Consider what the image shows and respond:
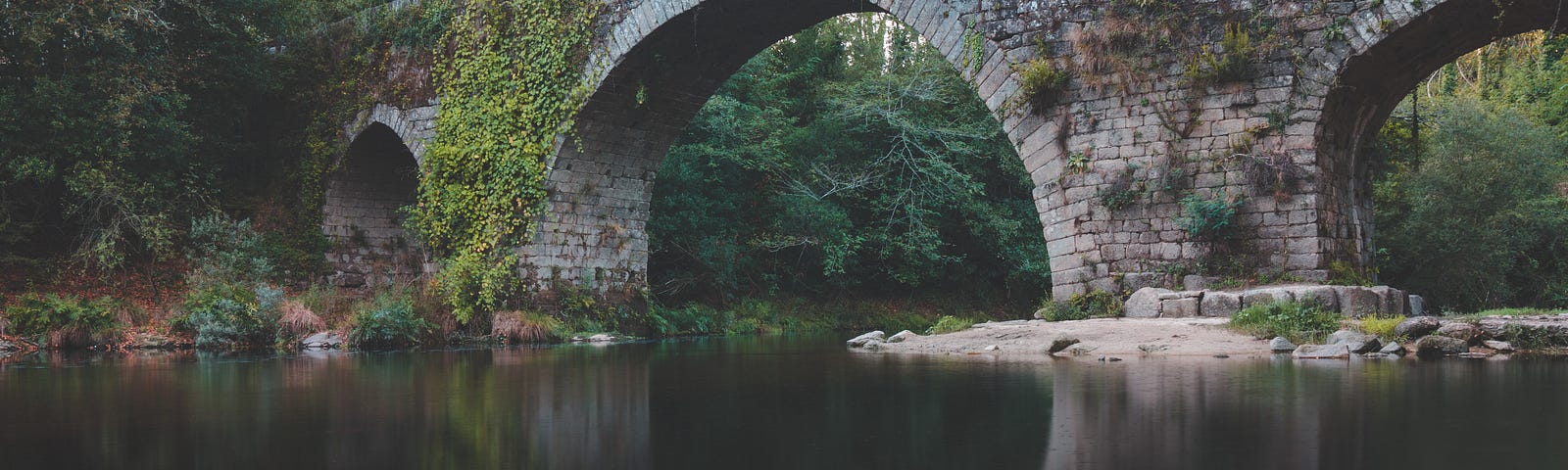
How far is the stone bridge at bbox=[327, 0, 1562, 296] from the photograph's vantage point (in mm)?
9250

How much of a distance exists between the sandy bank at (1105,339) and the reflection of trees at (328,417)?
2.59 metres

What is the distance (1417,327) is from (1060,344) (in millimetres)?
2239

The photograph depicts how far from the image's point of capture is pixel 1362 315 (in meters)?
8.53

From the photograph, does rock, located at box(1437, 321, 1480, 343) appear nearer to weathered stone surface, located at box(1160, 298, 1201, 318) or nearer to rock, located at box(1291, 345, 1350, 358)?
rock, located at box(1291, 345, 1350, 358)

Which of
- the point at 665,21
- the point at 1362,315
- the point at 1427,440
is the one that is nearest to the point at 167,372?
the point at 665,21

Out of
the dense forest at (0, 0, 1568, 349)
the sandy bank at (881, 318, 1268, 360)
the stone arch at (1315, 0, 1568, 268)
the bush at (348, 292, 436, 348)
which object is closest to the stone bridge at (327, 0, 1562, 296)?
the stone arch at (1315, 0, 1568, 268)

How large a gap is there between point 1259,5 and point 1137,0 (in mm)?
949

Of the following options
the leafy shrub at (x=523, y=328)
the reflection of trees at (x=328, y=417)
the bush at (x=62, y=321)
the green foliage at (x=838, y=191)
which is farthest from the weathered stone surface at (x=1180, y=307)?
the green foliage at (x=838, y=191)

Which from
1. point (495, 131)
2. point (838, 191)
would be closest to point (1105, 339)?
point (495, 131)

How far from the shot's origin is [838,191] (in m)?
20.9

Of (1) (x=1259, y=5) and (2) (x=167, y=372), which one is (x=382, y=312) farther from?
(1) (x=1259, y=5)

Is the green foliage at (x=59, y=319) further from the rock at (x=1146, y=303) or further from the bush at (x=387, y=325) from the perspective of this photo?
the rock at (x=1146, y=303)

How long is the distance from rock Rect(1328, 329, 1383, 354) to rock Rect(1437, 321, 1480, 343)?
0.38 metres

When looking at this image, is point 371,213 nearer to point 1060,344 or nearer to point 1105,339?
point 1060,344
